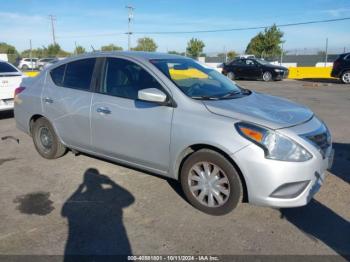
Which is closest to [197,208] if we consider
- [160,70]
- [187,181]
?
[187,181]

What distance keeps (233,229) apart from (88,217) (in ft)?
4.89

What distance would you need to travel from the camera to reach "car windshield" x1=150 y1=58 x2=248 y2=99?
13.8 feet

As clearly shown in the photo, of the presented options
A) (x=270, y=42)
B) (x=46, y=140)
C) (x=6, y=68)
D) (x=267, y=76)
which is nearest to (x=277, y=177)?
(x=46, y=140)

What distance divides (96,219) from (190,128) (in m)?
1.35

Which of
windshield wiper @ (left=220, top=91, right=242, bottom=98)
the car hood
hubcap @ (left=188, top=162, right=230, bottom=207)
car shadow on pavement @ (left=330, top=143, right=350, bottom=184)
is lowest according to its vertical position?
car shadow on pavement @ (left=330, top=143, right=350, bottom=184)

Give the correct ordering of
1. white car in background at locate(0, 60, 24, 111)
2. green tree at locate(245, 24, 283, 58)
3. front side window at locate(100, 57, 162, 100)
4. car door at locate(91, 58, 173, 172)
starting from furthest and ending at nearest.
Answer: green tree at locate(245, 24, 283, 58) < white car in background at locate(0, 60, 24, 111) < front side window at locate(100, 57, 162, 100) < car door at locate(91, 58, 173, 172)

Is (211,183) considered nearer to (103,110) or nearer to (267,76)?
(103,110)

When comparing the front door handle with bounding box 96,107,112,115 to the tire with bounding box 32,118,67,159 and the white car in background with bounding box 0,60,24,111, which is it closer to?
the tire with bounding box 32,118,67,159

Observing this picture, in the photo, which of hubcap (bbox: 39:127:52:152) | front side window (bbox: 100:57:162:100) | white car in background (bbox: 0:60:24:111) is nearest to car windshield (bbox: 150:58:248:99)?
front side window (bbox: 100:57:162:100)

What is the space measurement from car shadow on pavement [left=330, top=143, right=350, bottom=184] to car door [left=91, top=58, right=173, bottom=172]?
250 cm

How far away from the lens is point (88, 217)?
12.5 ft

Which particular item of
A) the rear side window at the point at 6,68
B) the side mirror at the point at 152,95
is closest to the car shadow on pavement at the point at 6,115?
the rear side window at the point at 6,68

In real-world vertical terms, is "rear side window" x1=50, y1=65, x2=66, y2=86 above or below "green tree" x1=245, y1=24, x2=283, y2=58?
below

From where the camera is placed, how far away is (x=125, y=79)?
453 cm
